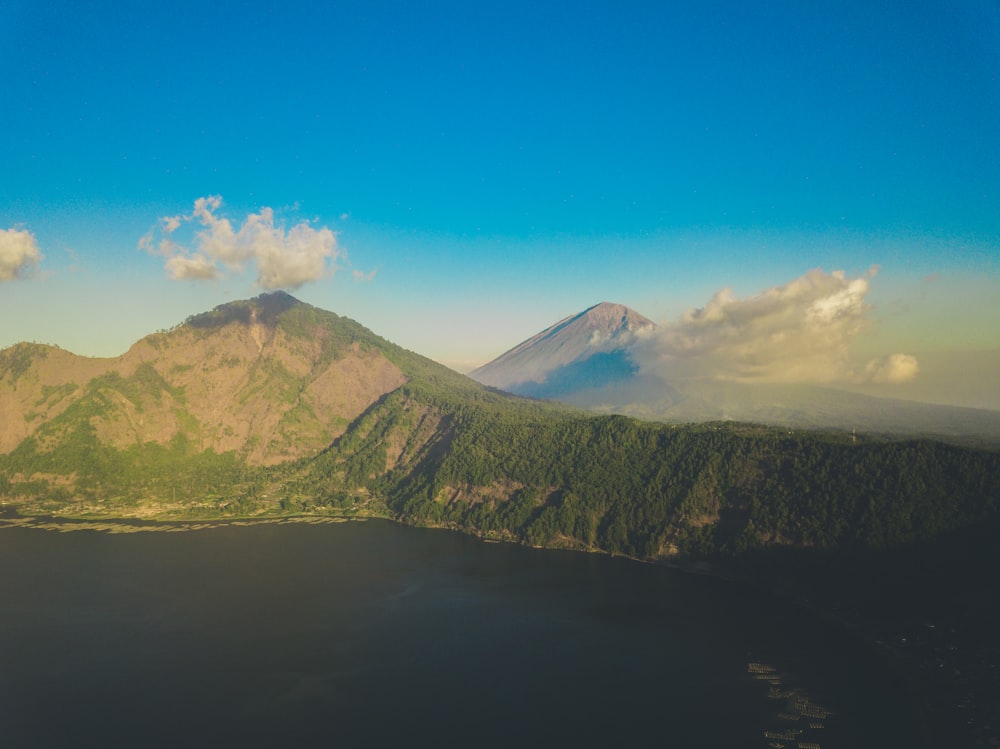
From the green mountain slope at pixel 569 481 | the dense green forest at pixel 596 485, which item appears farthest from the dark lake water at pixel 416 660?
the green mountain slope at pixel 569 481

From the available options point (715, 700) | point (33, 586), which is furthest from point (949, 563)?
point (33, 586)

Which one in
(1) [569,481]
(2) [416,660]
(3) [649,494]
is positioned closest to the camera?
(2) [416,660]

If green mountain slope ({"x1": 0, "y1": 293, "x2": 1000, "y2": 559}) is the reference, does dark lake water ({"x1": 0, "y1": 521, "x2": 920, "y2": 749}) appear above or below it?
Answer: below

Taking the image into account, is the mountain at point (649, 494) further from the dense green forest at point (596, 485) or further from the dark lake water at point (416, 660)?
the dark lake water at point (416, 660)

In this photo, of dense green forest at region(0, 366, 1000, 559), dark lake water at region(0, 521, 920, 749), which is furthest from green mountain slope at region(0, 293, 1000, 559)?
Answer: dark lake water at region(0, 521, 920, 749)

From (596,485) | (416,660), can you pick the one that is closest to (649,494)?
(596,485)

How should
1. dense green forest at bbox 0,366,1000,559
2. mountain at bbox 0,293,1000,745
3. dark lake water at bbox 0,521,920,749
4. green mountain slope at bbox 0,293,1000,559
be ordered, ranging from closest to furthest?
dark lake water at bbox 0,521,920,749 → mountain at bbox 0,293,1000,745 → dense green forest at bbox 0,366,1000,559 → green mountain slope at bbox 0,293,1000,559

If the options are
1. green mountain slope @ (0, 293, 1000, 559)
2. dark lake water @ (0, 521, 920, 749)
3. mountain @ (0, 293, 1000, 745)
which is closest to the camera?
dark lake water @ (0, 521, 920, 749)

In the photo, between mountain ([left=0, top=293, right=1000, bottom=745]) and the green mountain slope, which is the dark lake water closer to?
mountain ([left=0, top=293, right=1000, bottom=745])

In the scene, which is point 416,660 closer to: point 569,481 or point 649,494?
point 649,494

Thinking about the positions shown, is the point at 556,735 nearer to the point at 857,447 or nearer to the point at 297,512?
the point at 857,447
